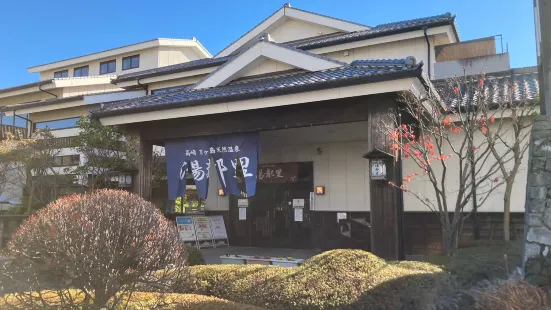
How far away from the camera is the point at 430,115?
31.4 ft

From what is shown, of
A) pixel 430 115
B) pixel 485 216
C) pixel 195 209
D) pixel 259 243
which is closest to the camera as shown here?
pixel 430 115

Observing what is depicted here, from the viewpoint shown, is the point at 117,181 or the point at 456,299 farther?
the point at 117,181

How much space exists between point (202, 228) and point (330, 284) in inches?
370

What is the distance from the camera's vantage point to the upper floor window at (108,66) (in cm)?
3173

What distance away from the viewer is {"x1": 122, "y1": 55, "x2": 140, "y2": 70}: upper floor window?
31.2m

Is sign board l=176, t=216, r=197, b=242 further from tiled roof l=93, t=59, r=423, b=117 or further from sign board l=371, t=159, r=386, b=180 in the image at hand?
sign board l=371, t=159, r=386, b=180

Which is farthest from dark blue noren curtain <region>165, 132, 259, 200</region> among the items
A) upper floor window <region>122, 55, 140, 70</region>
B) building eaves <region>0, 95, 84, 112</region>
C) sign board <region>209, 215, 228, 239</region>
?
upper floor window <region>122, 55, 140, 70</region>

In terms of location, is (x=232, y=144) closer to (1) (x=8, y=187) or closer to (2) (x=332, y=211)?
(2) (x=332, y=211)

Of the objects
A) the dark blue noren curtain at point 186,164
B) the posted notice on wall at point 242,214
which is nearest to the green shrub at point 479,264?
the dark blue noren curtain at point 186,164

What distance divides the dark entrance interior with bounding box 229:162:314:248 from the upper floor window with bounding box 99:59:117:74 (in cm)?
2161

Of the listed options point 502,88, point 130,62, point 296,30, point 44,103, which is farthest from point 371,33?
point 130,62

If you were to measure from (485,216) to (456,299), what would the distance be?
560 cm

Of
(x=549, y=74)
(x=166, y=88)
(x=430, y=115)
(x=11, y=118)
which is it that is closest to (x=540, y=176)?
(x=549, y=74)

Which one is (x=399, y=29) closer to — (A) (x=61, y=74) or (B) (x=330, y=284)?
(B) (x=330, y=284)
